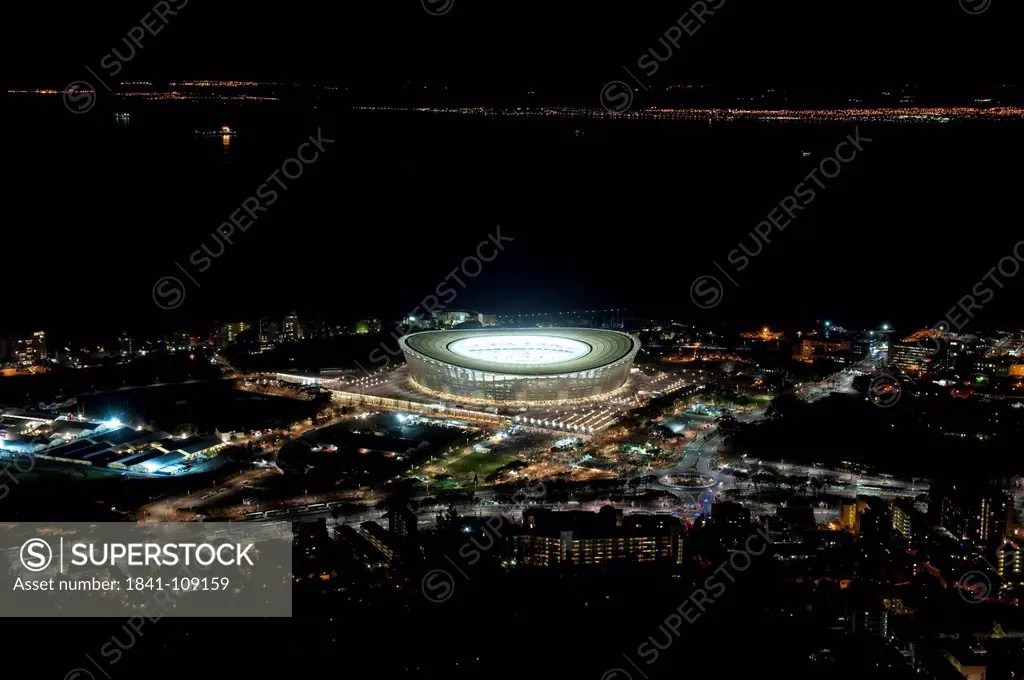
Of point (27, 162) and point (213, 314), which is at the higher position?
point (27, 162)

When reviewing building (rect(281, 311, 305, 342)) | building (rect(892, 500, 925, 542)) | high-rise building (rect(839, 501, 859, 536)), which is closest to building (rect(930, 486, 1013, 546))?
building (rect(892, 500, 925, 542))

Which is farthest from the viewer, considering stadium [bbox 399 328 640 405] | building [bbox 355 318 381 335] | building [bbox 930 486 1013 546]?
building [bbox 355 318 381 335]

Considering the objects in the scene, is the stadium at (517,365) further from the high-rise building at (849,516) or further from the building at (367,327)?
the high-rise building at (849,516)

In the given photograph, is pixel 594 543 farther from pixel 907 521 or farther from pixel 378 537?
pixel 907 521

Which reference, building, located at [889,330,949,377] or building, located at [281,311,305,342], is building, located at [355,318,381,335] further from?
building, located at [889,330,949,377]

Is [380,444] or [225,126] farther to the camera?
[225,126]

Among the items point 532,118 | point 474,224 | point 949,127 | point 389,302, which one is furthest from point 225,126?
point 949,127

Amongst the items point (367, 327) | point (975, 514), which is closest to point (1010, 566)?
point (975, 514)

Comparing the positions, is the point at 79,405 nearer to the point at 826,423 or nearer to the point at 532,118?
the point at 826,423
